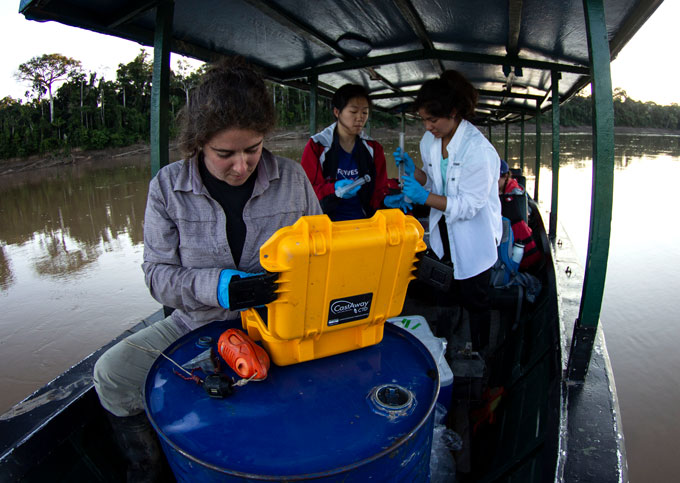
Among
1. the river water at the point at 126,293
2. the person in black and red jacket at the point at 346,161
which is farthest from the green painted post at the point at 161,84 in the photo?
the river water at the point at 126,293

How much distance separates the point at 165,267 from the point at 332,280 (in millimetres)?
660

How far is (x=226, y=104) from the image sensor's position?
1298 millimetres

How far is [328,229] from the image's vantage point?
104cm

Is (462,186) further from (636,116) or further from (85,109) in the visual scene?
(636,116)

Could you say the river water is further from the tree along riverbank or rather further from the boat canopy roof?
the tree along riverbank

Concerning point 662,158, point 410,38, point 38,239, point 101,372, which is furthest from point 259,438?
point 662,158

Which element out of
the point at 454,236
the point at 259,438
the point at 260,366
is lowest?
the point at 259,438

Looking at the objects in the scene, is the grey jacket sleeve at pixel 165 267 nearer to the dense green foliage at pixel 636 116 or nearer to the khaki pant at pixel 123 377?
the khaki pant at pixel 123 377

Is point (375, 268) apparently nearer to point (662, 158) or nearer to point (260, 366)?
point (260, 366)

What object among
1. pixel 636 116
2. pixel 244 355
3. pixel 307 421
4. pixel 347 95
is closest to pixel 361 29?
pixel 347 95

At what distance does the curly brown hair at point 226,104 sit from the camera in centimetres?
130

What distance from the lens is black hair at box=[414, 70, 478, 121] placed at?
2.32m

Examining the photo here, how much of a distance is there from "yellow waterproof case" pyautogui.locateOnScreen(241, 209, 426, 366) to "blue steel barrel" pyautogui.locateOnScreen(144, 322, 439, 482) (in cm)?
9

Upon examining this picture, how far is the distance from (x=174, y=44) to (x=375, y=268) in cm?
230
